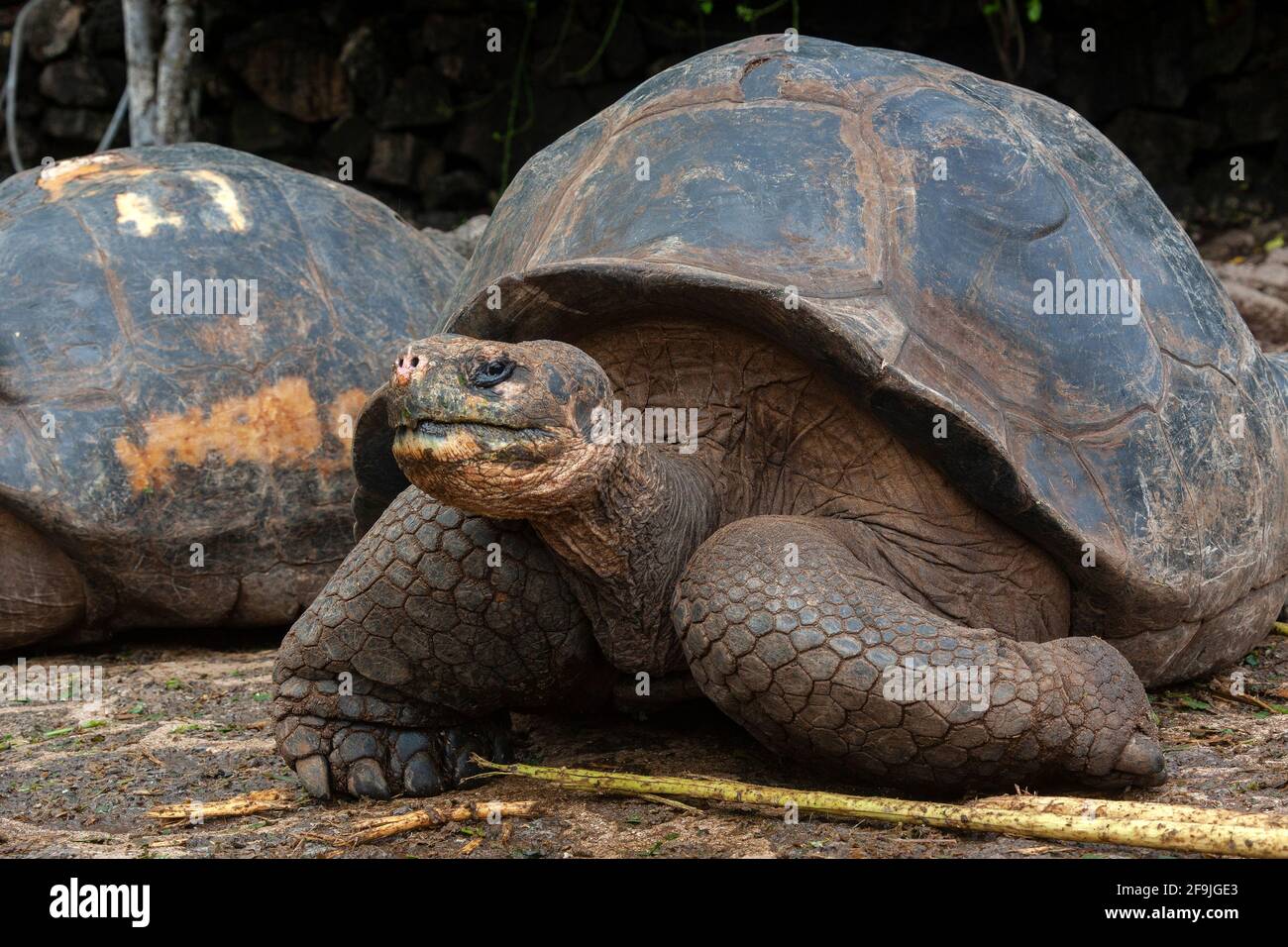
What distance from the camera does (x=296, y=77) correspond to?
9875 millimetres

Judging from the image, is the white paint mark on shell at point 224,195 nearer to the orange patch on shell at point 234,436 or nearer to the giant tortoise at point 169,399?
the giant tortoise at point 169,399

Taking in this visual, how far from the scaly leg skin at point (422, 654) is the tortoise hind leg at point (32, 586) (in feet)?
5.74

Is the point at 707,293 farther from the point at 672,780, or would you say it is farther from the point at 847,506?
the point at 672,780

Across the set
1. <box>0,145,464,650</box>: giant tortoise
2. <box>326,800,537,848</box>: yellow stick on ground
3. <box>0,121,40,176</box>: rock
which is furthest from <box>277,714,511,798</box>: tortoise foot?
<box>0,121,40,176</box>: rock

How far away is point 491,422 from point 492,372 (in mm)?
83

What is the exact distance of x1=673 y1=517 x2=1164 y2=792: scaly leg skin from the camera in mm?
2576

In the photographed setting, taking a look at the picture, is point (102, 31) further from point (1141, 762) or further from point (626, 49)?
point (1141, 762)

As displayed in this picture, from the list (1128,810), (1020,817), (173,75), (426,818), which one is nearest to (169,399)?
(426,818)

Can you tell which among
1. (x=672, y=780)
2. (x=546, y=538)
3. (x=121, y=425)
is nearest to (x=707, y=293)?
(x=546, y=538)

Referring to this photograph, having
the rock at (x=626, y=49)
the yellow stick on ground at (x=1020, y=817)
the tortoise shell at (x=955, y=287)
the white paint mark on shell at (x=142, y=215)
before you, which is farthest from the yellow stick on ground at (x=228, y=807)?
the rock at (x=626, y=49)

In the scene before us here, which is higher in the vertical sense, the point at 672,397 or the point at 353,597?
the point at 672,397

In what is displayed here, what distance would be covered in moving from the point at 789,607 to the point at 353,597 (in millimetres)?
924

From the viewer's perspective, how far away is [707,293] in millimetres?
2865
